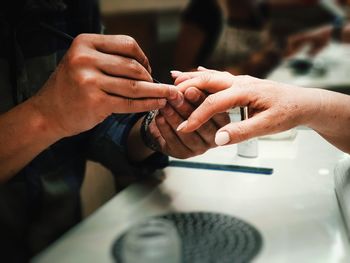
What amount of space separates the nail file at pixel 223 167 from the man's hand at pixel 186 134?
6 centimetres

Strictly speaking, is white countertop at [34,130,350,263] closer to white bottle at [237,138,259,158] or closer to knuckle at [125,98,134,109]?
white bottle at [237,138,259,158]

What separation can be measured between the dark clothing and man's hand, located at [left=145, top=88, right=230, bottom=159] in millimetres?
86

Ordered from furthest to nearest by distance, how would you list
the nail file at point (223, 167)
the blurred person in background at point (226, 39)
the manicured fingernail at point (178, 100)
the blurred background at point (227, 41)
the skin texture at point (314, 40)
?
1. the skin texture at point (314, 40)
2. the blurred person in background at point (226, 39)
3. the blurred background at point (227, 41)
4. the nail file at point (223, 167)
5. the manicured fingernail at point (178, 100)

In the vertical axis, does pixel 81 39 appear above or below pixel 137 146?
above

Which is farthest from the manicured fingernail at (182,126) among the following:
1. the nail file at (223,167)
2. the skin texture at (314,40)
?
the skin texture at (314,40)

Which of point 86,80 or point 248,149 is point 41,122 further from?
point 248,149

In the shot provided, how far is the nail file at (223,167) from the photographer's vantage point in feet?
3.63

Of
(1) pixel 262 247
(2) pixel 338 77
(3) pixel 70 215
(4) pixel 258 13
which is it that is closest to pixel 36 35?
(3) pixel 70 215

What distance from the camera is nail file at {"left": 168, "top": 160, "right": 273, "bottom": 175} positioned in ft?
3.63

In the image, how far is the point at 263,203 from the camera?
0.95 meters

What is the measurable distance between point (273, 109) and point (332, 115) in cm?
15

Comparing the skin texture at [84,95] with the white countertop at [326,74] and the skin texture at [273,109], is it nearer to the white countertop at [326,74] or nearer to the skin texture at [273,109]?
the skin texture at [273,109]

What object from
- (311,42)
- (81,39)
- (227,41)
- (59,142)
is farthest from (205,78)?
(311,42)

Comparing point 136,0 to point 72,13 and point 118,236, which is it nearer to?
point 72,13
